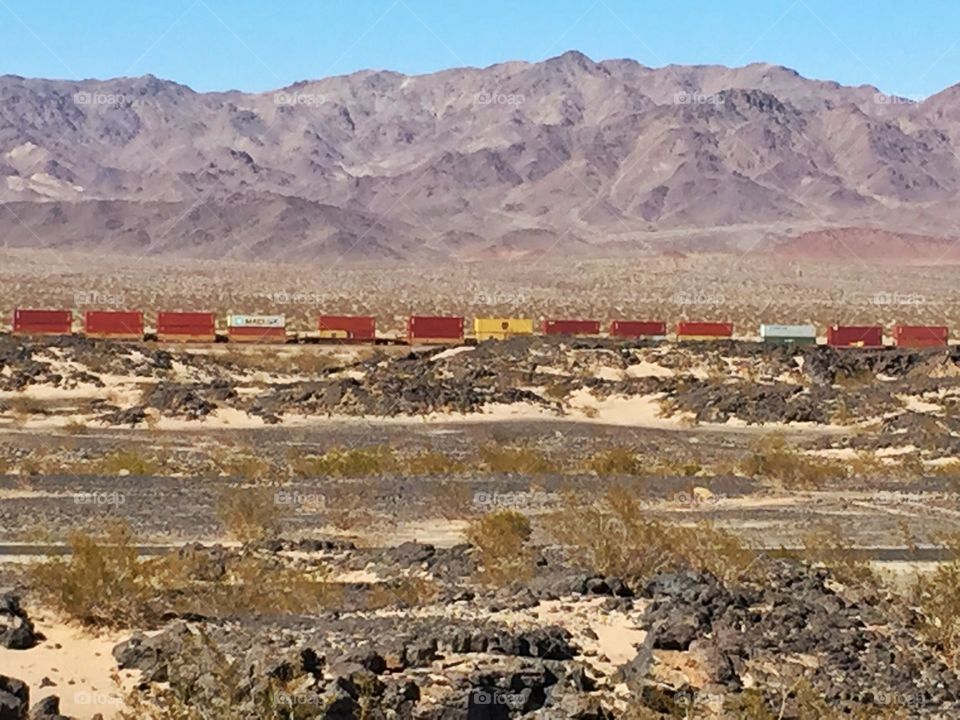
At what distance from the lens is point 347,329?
192 feet

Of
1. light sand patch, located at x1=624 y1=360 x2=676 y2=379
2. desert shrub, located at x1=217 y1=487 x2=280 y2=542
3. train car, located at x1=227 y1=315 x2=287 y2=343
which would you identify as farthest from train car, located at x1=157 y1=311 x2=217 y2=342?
desert shrub, located at x1=217 y1=487 x2=280 y2=542

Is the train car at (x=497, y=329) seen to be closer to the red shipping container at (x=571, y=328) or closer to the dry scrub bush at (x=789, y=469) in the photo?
the red shipping container at (x=571, y=328)

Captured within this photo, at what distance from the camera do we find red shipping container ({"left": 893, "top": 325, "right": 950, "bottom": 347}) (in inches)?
2355

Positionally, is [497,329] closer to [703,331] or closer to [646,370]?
[703,331]

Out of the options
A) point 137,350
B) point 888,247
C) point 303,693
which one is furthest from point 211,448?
point 888,247

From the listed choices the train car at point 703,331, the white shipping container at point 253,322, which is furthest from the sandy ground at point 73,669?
the train car at point 703,331

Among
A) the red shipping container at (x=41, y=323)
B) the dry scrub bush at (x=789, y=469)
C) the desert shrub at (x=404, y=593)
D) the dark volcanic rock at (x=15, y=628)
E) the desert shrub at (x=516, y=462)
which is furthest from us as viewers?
the red shipping container at (x=41, y=323)

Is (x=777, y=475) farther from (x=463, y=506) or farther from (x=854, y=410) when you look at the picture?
(x=854, y=410)

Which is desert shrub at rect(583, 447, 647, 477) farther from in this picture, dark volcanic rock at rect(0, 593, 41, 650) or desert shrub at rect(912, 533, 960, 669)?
dark volcanic rock at rect(0, 593, 41, 650)

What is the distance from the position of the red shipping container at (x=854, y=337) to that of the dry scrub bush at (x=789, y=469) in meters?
28.4

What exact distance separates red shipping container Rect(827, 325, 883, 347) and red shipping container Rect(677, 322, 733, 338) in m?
3.93

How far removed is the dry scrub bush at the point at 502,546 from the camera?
1658 centimetres

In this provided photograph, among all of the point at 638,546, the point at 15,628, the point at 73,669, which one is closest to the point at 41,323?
the point at 638,546

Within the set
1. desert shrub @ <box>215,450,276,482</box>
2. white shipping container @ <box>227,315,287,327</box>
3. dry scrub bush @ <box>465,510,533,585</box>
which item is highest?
white shipping container @ <box>227,315,287,327</box>
